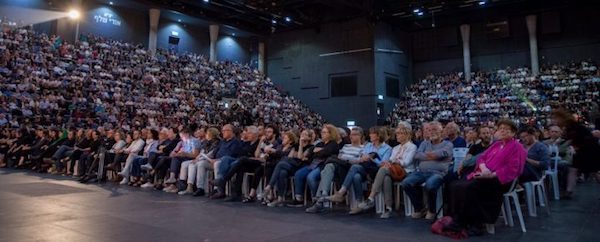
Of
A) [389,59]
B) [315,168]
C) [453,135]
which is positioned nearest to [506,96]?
[389,59]

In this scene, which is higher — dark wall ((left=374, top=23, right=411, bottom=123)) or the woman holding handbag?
dark wall ((left=374, top=23, right=411, bottom=123))

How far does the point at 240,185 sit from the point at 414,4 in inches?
668

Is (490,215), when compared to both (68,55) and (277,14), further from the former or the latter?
(277,14)

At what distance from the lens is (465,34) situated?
22.4m

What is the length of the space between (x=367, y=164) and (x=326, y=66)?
18720 mm

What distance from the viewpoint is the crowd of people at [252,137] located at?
13.9ft

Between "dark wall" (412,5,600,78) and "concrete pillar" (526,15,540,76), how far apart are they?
558mm

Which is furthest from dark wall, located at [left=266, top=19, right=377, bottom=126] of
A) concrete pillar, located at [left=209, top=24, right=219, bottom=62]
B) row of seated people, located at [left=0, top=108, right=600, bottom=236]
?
row of seated people, located at [left=0, top=108, right=600, bottom=236]

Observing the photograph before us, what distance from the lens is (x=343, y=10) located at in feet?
74.4

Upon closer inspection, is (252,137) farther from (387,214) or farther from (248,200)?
(387,214)

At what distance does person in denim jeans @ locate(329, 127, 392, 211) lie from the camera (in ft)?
15.7

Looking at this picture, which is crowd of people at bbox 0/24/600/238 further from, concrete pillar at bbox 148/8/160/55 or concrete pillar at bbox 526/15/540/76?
concrete pillar at bbox 148/8/160/55

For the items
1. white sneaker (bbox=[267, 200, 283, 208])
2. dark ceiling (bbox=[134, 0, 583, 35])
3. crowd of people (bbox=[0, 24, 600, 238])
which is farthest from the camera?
Answer: dark ceiling (bbox=[134, 0, 583, 35])

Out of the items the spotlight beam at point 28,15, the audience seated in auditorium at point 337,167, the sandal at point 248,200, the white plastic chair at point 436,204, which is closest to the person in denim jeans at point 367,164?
the audience seated in auditorium at point 337,167
